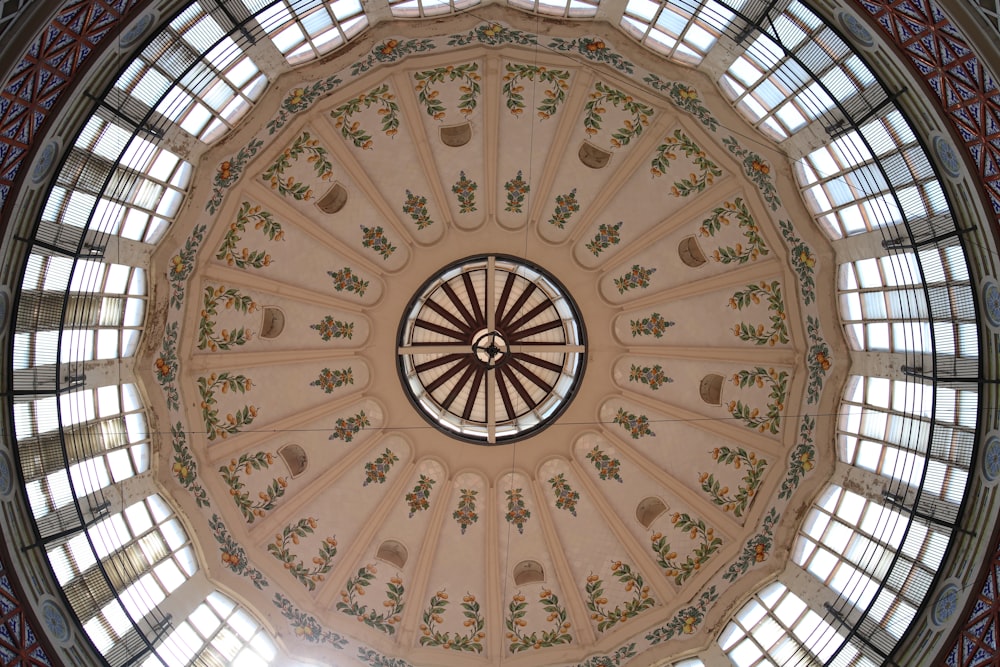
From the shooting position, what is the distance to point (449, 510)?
2216 cm

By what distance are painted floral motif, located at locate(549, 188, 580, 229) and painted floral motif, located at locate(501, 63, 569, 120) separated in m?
2.21

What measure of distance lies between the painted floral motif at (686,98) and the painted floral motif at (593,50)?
67 centimetres

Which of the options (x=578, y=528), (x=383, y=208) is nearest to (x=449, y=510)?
(x=578, y=528)

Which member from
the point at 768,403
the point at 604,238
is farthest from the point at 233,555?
the point at 768,403

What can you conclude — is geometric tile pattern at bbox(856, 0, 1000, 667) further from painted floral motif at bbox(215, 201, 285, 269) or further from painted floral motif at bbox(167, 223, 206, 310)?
painted floral motif at bbox(167, 223, 206, 310)

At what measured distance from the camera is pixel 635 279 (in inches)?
850

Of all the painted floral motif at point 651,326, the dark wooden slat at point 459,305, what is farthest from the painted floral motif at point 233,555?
the painted floral motif at point 651,326

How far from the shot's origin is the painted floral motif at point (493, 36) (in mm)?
17547

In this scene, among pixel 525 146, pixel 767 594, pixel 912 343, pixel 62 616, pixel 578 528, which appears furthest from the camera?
pixel 578 528

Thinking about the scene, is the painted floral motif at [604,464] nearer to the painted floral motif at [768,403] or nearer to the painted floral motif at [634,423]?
the painted floral motif at [634,423]

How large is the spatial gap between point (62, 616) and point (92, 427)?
3.87 meters

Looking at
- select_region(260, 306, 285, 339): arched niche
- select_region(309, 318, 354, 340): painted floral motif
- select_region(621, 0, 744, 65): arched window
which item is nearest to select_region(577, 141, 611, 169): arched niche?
select_region(621, 0, 744, 65): arched window

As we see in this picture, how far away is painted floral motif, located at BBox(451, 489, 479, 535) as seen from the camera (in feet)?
72.4

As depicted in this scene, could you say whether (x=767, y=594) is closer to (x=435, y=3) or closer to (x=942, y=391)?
(x=942, y=391)
